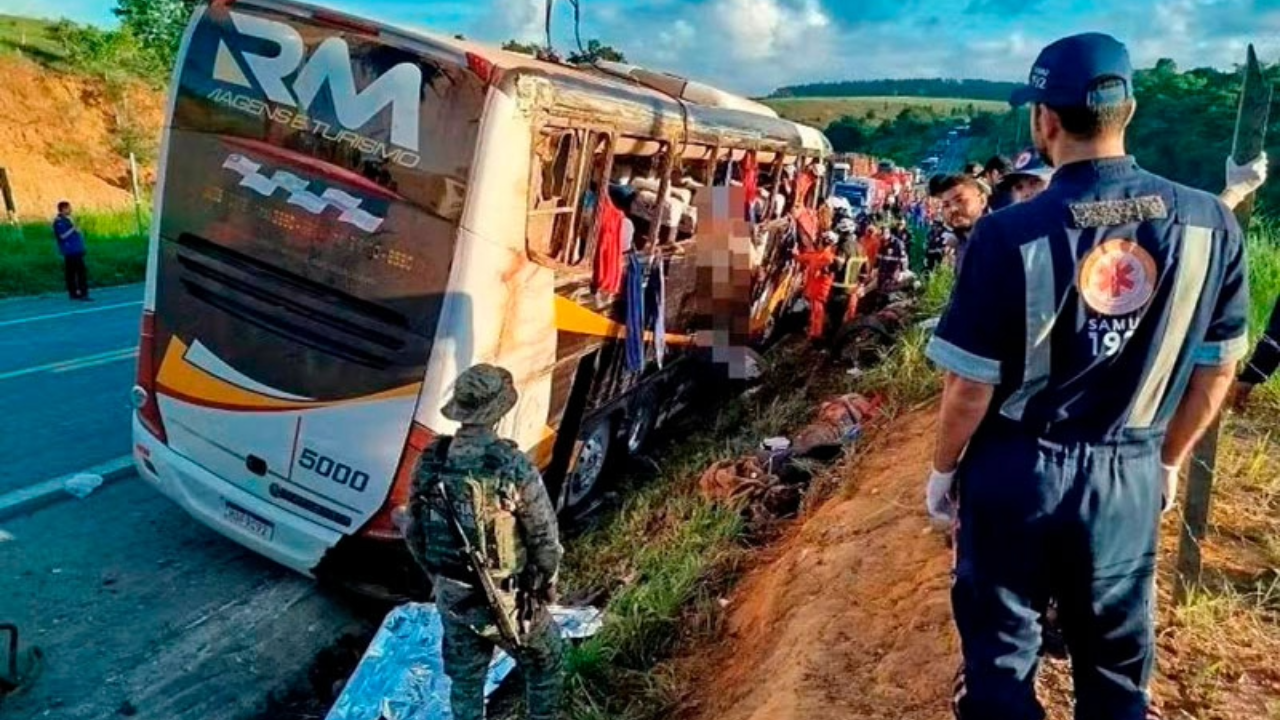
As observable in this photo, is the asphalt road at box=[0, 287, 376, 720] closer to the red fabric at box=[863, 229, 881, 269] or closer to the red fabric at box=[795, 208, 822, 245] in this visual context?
the red fabric at box=[795, 208, 822, 245]

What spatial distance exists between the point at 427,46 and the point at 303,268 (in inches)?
48.5

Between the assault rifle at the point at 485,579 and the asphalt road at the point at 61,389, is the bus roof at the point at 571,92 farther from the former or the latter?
the asphalt road at the point at 61,389

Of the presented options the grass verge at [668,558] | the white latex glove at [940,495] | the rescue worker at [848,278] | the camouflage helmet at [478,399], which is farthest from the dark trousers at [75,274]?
the white latex glove at [940,495]

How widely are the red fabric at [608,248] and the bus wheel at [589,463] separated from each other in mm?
1043

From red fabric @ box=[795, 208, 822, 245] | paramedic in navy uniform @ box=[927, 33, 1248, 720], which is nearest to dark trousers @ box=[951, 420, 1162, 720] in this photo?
paramedic in navy uniform @ box=[927, 33, 1248, 720]

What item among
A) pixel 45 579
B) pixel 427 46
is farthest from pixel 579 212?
pixel 45 579

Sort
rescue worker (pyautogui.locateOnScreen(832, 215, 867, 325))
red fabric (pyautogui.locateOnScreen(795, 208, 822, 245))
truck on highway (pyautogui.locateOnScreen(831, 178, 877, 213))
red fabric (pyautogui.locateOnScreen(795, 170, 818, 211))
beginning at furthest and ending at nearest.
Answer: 1. truck on highway (pyautogui.locateOnScreen(831, 178, 877, 213))
2. red fabric (pyautogui.locateOnScreen(795, 170, 818, 211))
3. red fabric (pyautogui.locateOnScreen(795, 208, 822, 245))
4. rescue worker (pyautogui.locateOnScreen(832, 215, 867, 325))

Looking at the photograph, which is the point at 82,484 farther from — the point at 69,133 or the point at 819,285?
the point at 69,133

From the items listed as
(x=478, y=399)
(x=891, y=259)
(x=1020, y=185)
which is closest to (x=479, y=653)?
(x=478, y=399)

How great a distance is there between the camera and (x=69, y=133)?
30766mm

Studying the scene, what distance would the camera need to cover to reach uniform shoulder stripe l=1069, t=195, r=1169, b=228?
1.99 metres

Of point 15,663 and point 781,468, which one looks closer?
point 15,663

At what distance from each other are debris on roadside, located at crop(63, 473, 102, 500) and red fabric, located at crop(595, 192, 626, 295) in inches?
139

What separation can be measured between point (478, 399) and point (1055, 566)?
1.90 meters
